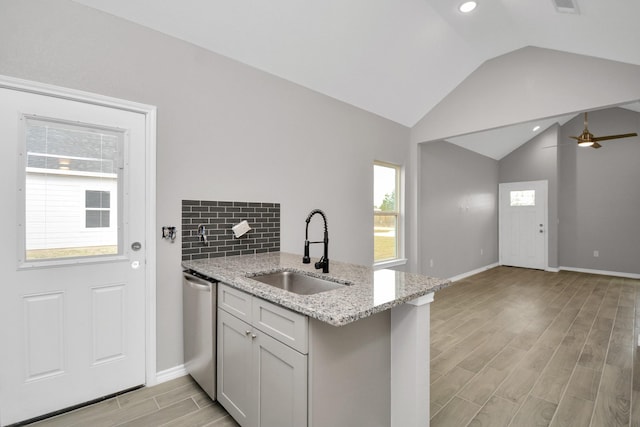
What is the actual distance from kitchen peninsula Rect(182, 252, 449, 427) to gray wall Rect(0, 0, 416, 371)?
97cm

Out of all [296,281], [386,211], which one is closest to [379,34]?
[386,211]

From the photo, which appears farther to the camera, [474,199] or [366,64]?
[474,199]

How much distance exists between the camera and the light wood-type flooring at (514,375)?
6.17 ft

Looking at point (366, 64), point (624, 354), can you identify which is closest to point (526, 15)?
point (366, 64)

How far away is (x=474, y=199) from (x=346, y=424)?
6028 mm

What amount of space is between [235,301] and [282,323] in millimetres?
466

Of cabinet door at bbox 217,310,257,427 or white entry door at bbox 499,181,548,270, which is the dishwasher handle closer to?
cabinet door at bbox 217,310,257,427

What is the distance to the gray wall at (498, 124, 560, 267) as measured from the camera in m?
6.57

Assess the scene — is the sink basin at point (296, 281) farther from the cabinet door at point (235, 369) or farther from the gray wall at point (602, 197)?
the gray wall at point (602, 197)

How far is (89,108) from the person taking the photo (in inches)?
79.1

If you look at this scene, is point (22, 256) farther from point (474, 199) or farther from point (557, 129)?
point (557, 129)

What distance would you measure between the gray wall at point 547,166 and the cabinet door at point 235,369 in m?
7.22

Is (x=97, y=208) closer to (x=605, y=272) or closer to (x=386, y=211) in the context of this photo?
(x=386, y=211)

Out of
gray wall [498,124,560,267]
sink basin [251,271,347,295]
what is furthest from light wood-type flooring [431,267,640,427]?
gray wall [498,124,560,267]
